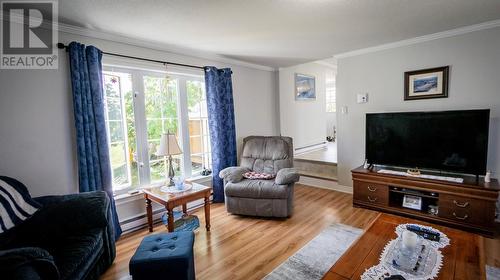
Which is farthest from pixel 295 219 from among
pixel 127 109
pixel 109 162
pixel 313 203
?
pixel 127 109

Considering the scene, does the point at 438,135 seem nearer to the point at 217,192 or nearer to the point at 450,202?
the point at 450,202

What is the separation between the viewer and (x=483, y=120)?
8.50ft

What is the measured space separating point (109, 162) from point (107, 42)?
129 centimetres

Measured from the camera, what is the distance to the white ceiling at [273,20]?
2.06 meters

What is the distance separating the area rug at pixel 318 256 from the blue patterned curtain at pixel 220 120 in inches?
66.3

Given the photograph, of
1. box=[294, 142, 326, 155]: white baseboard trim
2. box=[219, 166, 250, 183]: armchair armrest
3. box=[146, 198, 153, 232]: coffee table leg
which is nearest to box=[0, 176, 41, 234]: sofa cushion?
box=[146, 198, 153, 232]: coffee table leg

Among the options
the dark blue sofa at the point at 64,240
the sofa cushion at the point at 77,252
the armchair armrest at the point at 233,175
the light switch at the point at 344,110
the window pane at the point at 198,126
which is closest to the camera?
the dark blue sofa at the point at 64,240

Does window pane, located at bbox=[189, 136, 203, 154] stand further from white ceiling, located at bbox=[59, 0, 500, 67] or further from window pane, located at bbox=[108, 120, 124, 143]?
white ceiling, located at bbox=[59, 0, 500, 67]

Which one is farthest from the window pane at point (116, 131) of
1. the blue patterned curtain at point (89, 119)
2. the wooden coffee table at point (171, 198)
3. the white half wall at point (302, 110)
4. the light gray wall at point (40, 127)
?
the white half wall at point (302, 110)

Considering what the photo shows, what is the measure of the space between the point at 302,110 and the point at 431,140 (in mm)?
2765

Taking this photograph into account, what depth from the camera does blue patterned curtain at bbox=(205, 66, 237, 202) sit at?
3582mm

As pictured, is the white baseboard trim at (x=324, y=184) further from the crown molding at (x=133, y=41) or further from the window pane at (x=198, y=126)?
the crown molding at (x=133, y=41)

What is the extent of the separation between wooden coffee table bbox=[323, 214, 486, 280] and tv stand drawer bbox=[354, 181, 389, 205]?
1.19m

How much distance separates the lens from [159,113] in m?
3.19
